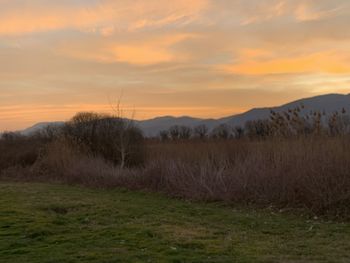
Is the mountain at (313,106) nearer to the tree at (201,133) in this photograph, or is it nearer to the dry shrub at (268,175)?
the dry shrub at (268,175)

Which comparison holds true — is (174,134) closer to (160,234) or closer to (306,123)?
(306,123)

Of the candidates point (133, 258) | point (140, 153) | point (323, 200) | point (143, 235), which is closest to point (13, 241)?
point (143, 235)

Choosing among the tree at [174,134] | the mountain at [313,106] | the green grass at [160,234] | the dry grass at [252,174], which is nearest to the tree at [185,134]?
the tree at [174,134]

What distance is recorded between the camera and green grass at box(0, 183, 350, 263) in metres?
7.54

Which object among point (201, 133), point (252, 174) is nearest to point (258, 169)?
point (252, 174)

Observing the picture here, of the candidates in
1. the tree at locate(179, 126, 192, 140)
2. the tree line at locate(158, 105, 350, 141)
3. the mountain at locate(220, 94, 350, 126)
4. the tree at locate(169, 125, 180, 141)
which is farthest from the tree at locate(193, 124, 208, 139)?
the tree line at locate(158, 105, 350, 141)

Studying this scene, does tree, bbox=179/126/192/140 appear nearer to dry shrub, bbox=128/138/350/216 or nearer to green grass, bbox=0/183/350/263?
dry shrub, bbox=128/138/350/216

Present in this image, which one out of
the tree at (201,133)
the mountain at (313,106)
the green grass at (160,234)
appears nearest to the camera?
the green grass at (160,234)

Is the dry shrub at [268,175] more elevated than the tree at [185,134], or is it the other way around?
the tree at [185,134]

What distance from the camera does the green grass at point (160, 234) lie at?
7539 mm

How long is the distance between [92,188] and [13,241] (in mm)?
12303

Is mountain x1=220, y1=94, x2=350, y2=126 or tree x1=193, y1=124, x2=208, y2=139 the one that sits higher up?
mountain x1=220, y1=94, x2=350, y2=126

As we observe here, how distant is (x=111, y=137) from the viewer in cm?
3225

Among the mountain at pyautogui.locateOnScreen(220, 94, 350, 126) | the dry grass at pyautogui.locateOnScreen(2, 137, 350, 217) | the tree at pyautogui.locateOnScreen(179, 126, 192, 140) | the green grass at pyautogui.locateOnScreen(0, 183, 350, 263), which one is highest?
the mountain at pyautogui.locateOnScreen(220, 94, 350, 126)
